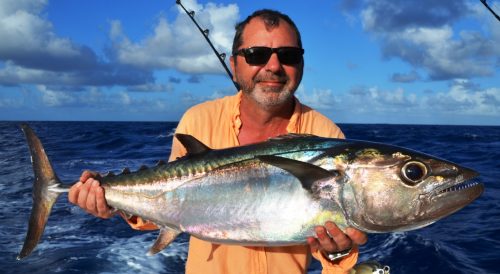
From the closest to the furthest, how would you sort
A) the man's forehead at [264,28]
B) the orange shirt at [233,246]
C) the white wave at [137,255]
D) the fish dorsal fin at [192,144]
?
the fish dorsal fin at [192,144], the orange shirt at [233,246], the man's forehead at [264,28], the white wave at [137,255]

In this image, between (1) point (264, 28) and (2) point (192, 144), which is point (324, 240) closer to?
(2) point (192, 144)

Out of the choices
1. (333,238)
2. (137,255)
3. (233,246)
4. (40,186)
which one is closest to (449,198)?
(333,238)

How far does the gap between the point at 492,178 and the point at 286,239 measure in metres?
14.5

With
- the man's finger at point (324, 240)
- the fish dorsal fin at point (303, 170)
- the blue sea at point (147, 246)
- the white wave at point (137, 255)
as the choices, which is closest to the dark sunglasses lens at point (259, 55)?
the fish dorsal fin at point (303, 170)

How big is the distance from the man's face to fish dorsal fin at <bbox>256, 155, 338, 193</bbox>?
81cm

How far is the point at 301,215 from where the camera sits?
2.87 meters

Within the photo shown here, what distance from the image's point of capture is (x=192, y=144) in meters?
3.32

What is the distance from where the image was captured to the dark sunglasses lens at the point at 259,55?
3.56 meters

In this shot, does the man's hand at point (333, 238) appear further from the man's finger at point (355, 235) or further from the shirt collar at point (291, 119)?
the shirt collar at point (291, 119)

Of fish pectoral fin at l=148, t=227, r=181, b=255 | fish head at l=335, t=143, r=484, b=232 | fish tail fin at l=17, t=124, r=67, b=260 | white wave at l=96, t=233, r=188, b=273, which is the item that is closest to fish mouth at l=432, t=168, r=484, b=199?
fish head at l=335, t=143, r=484, b=232

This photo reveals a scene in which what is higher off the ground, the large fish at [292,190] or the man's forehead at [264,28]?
the man's forehead at [264,28]

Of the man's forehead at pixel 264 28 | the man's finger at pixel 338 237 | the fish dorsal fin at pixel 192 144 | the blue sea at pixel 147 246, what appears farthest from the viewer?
the blue sea at pixel 147 246

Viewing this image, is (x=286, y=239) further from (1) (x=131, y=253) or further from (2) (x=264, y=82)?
(1) (x=131, y=253)

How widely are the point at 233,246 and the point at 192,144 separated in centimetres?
80
